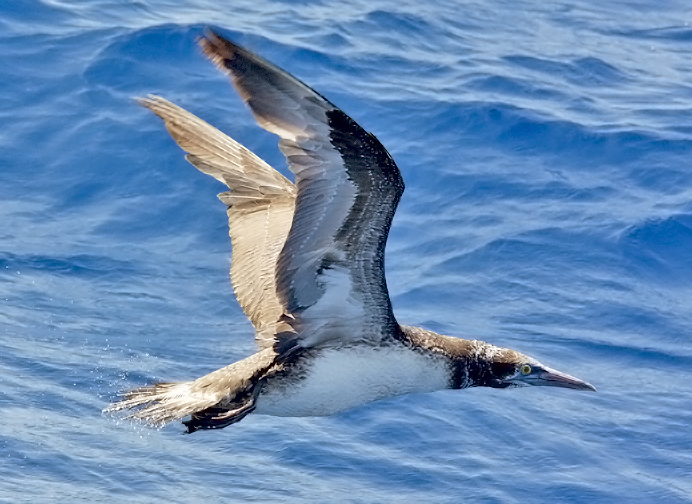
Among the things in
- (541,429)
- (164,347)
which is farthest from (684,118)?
(164,347)

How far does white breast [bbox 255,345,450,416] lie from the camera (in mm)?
6836

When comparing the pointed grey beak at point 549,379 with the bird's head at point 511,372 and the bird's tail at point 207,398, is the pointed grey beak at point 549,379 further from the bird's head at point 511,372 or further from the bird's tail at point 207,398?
the bird's tail at point 207,398

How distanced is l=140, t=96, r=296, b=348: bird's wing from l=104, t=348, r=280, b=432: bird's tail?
402 millimetres

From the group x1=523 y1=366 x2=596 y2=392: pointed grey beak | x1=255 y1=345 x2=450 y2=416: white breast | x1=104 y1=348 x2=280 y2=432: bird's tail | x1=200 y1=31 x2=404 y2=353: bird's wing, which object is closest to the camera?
x1=200 y1=31 x2=404 y2=353: bird's wing

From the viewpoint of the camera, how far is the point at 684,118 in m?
14.5

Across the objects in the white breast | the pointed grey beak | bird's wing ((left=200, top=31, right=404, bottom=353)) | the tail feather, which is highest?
bird's wing ((left=200, top=31, right=404, bottom=353))

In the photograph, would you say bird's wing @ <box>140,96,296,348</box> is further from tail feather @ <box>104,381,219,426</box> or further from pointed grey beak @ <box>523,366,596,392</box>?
pointed grey beak @ <box>523,366,596,392</box>

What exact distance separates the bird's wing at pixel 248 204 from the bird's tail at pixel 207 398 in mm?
402

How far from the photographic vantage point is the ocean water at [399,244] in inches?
352

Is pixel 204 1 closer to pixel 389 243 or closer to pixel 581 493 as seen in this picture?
pixel 389 243

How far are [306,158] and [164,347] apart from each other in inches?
185

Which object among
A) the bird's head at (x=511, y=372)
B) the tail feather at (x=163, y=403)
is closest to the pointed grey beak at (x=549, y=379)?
the bird's head at (x=511, y=372)

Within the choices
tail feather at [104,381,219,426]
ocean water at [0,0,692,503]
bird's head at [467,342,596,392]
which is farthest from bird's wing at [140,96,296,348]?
ocean water at [0,0,692,503]

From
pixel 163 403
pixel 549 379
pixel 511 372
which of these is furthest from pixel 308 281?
pixel 549 379
